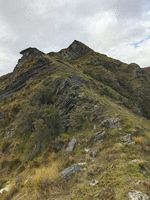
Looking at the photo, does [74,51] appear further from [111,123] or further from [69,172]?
[69,172]

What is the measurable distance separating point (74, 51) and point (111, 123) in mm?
67519

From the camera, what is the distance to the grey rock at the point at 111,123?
386 inches

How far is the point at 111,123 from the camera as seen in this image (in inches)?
402

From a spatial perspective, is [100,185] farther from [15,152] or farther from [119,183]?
[15,152]

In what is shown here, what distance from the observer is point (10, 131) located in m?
20.1

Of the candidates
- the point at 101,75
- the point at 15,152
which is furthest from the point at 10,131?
the point at 101,75

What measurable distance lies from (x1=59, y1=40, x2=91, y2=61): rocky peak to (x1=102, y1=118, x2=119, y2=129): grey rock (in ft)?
203

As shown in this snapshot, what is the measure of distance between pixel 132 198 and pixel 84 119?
9299 mm

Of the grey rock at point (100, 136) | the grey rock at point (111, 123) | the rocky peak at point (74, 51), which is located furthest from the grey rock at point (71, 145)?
the rocky peak at point (74, 51)

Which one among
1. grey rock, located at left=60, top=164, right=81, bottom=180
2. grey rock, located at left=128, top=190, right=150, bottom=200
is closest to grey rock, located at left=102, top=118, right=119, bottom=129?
grey rock, located at left=60, top=164, right=81, bottom=180

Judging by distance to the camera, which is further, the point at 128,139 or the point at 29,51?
the point at 29,51

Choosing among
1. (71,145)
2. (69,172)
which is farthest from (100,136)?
(69,172)

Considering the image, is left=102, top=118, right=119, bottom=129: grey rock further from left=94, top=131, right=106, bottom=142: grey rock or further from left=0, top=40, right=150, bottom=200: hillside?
left=94, top=131, right=106, bottom=142: grey rock

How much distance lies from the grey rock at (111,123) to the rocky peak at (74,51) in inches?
2441
